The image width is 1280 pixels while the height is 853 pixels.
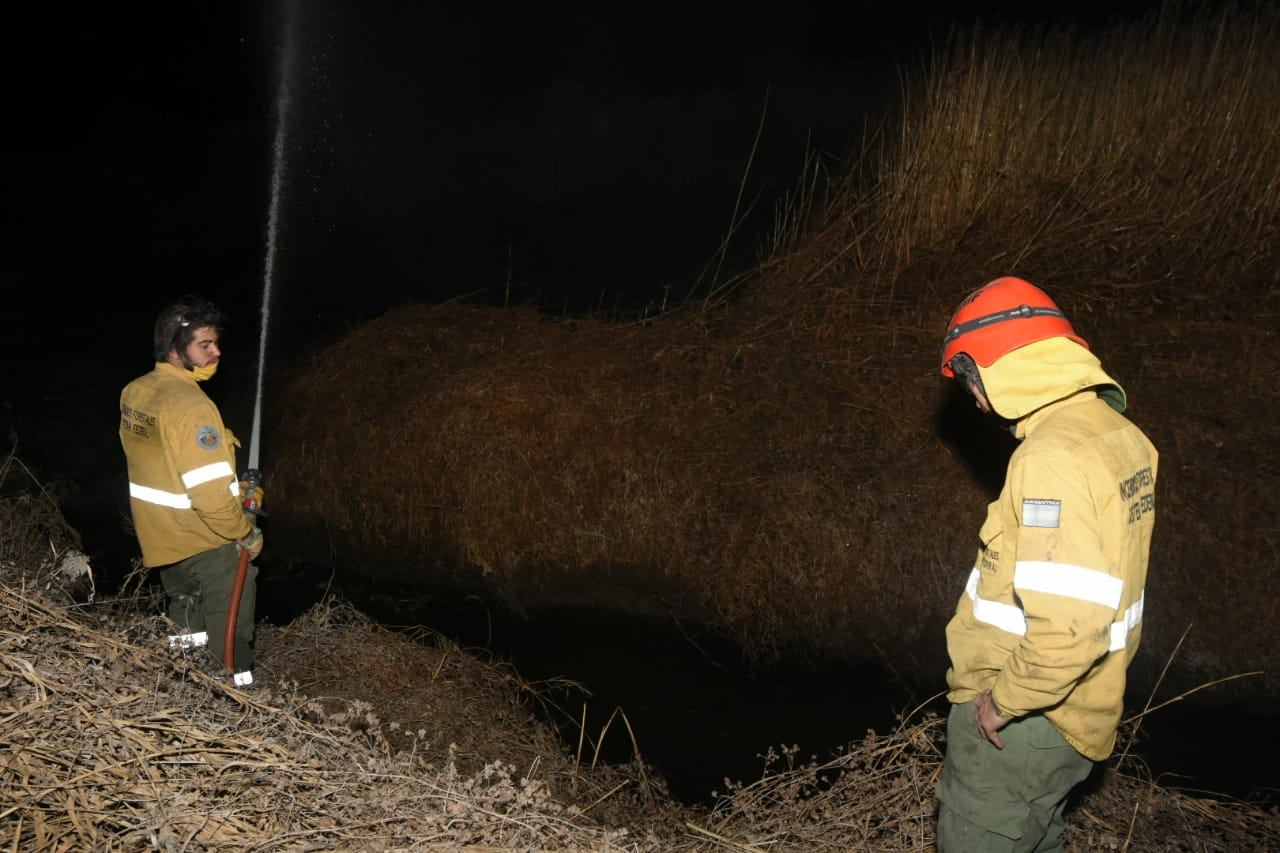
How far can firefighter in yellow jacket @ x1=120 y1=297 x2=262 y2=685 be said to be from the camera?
147 inches

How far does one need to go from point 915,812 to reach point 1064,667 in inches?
64.6

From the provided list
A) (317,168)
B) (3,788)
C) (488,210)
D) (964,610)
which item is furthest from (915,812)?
(317,168)

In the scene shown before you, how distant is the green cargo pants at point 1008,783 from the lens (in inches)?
92.7

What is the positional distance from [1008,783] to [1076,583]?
662 millimetres

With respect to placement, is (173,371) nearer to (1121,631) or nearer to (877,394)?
(1121,631)

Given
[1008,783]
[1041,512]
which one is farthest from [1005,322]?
[1008,783]

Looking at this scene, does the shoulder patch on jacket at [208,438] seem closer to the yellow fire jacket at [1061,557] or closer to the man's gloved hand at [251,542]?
the man's gloved hand at [251,542]

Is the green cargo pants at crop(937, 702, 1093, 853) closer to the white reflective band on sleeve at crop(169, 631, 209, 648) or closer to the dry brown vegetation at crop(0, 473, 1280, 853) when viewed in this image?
the dry brown vegetation at crop(0, 473, 1280, 853)

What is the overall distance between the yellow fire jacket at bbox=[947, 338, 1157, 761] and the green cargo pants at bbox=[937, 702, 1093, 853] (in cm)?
6

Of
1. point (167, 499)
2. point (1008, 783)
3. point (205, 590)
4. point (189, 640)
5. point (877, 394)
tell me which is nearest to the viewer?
point (1008, 783)

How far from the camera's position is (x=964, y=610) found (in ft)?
8.17

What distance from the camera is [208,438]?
3.76 metres

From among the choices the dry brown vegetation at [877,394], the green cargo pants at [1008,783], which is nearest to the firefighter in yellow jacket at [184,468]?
the green cargo pants at [1008,783]

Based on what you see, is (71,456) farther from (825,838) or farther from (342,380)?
(825,838)
